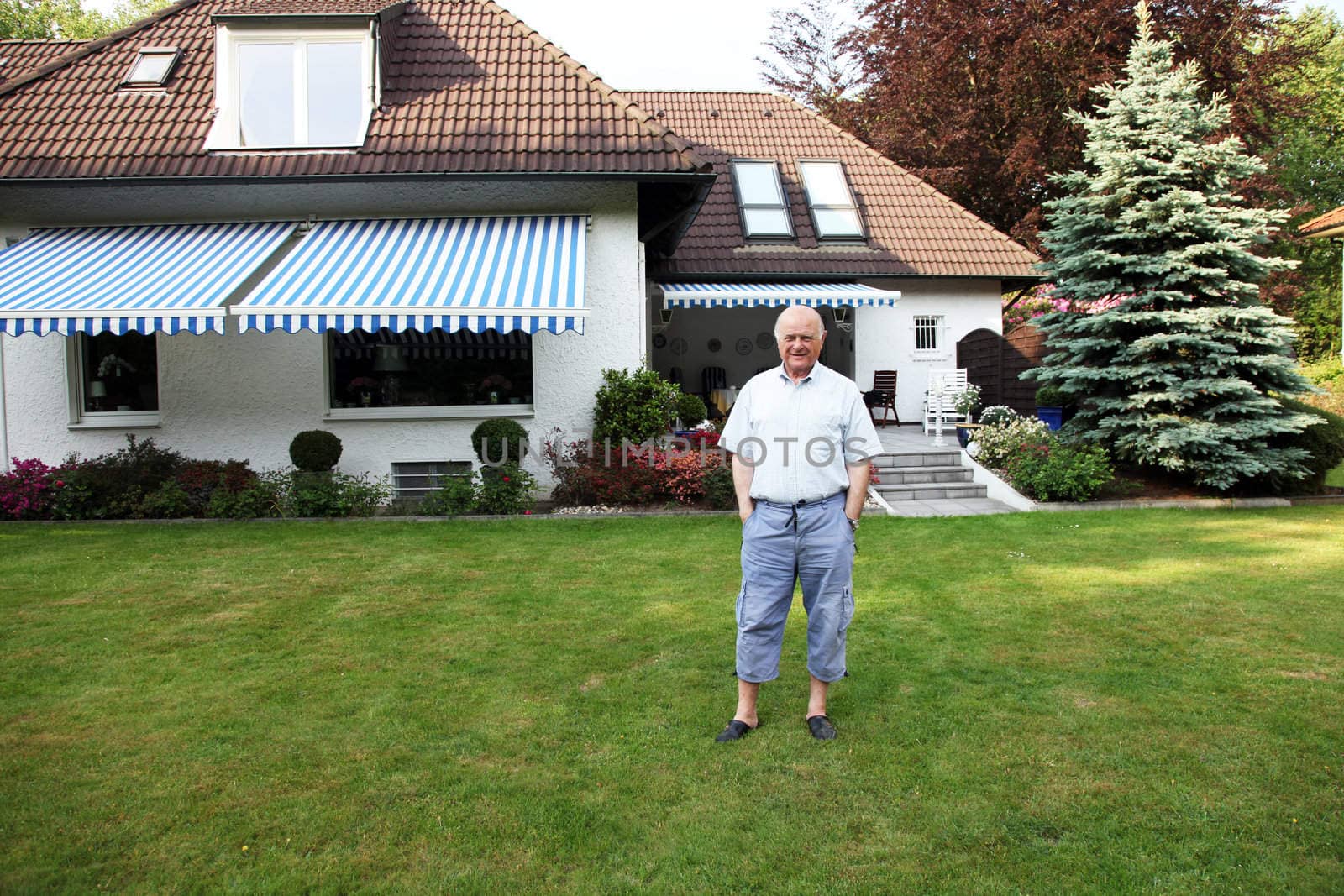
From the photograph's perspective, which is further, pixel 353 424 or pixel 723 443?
pixel 353 424

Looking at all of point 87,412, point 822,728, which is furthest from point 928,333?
point 822,728

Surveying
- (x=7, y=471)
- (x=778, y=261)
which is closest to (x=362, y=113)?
(x=7, y=471)

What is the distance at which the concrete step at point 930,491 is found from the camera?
484 inches

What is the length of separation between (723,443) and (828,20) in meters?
29.2

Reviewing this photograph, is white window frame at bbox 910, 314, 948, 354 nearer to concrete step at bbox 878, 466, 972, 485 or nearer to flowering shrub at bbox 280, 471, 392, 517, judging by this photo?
concrete step at bbox 878, 466, 972, 485

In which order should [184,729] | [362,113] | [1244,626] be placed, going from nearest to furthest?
[184,729], [1244,626], [362,113]

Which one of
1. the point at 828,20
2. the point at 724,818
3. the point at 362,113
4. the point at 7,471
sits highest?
the point at 828,20

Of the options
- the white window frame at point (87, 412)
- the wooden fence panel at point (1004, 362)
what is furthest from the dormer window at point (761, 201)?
the white window frame at point (87, 412)

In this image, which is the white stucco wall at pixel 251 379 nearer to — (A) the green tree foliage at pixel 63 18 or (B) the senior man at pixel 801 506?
(B) the senior man at pixel 801 506

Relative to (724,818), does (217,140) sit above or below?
above

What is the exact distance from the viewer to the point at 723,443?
4.59 meters

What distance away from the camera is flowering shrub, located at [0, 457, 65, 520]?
10.7 metres

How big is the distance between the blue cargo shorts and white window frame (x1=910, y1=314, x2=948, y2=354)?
1483cm

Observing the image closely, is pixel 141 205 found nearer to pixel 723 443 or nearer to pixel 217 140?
pixel 217 140
